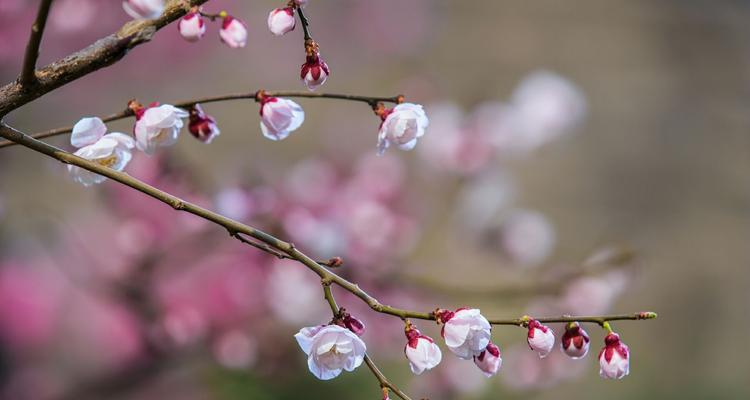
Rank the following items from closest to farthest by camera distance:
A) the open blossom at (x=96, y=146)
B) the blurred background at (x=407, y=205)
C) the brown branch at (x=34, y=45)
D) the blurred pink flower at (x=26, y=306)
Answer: the brown branch at (x=34, y=45) → the open blossom at (x=96, y=146) → the blurred background at (x=407, y=205) → the blurred pink flower at (x=26, y=306)

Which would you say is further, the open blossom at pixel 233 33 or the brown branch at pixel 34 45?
the open blossom at pixel 233 33

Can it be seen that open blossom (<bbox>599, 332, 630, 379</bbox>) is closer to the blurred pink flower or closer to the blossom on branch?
the blossom on branch

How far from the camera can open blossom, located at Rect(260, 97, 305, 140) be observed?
0.52 metres

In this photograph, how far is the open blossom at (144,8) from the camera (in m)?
0.41

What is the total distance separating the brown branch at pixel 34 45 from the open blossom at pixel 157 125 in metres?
0.08

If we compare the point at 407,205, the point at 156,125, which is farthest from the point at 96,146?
the point at 407,205

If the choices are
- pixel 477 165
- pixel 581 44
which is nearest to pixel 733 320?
pixel 581 44

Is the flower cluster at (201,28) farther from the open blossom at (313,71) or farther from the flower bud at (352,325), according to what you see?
the flower bud at (352,325)

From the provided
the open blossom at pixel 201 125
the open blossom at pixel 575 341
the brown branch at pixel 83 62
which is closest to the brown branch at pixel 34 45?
the brown branch at pixel 83 62

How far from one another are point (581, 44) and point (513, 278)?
1.05 m

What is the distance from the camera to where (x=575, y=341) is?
0.50m

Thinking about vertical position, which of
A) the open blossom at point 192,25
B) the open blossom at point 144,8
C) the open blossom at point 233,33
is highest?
the open blossom at point 233,33

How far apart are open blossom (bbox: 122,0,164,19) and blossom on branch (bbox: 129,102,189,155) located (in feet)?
0.28

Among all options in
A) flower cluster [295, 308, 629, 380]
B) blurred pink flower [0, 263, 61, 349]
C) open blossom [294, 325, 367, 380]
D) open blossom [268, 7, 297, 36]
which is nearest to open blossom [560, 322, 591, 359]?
flower cluster [295, 308, 629, 380]
